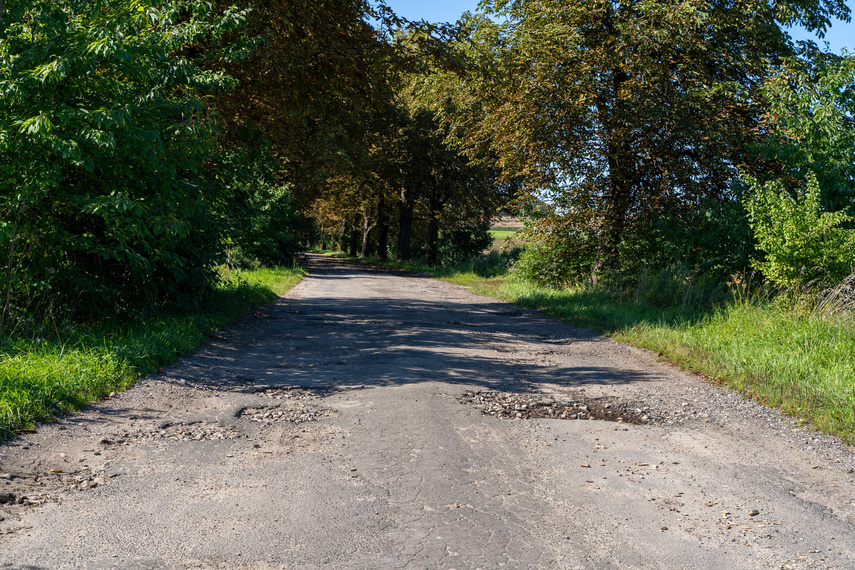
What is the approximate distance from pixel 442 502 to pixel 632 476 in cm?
146

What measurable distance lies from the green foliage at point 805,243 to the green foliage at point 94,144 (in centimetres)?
873

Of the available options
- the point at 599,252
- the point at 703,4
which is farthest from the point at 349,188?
the point at 703,4

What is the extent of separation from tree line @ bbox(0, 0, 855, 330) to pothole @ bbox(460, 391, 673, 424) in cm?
418

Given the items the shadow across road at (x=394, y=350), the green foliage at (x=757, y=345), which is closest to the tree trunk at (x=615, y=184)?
the green foliage at (x=757, y=345)

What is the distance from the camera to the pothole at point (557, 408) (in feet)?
19.4

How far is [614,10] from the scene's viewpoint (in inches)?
587

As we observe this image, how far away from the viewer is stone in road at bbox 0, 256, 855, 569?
10.8ft

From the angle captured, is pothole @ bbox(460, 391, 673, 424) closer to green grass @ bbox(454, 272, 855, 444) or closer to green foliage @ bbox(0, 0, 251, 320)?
green grass @ bbox(454, 272, 855, 444)

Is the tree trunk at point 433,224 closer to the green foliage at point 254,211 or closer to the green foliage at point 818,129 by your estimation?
the green foliage at point 254,211

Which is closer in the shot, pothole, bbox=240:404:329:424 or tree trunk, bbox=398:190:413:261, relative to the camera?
pothole, bbox=240:404:329:424

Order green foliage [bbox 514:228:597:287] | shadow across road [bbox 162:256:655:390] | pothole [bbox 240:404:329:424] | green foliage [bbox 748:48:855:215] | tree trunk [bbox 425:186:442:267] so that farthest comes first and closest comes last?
tree trunk [bbox 425:186:442:267] → green foliage [bbox 514:228:597:287] → green foliage [bbox 748:48:855:215] → shadow across road [bbox 162:256:655:390] → pothole [bbox 240:404:329:424]

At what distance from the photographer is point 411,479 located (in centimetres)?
418

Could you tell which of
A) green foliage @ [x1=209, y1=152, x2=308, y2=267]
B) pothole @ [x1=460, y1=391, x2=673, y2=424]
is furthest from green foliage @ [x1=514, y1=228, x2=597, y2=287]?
pothole @ [x1=460, y1=391, x2=673, y2=424]

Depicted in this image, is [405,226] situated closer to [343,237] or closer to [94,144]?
[343,237]
